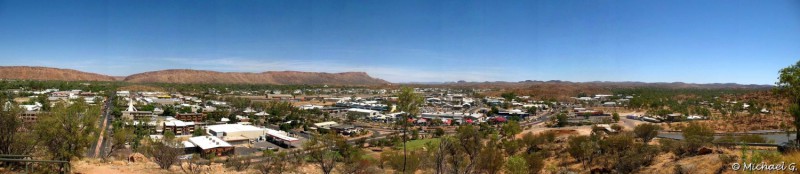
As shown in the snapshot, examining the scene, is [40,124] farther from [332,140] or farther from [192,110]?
[192,110]

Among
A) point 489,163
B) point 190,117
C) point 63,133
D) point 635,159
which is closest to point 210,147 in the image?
point 63,133

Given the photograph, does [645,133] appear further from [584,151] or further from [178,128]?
[178,128]

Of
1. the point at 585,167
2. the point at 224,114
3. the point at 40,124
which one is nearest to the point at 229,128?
the point at 224,114

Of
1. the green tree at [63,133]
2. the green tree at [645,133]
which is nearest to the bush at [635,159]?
the green tree at [645,133]

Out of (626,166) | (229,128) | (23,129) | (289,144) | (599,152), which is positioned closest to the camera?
(23,129)

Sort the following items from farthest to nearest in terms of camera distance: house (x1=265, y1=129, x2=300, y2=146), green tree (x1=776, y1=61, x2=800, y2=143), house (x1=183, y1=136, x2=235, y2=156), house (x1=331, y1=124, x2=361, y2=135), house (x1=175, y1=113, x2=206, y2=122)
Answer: house (x1=175, y1=113, x2=206, y2=122) < house (x1=331, y1=124, x2=361, y2=135) < house (x1=265, y1=129, x2=300, y2=146) < house (x1=183, y1=136, x2=235, y2=156) < green tree (x1=776, y1=61, x2=800, y2=143)

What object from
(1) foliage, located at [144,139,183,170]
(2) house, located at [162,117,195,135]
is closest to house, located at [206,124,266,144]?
(2) house, located at [162,117,195,135]

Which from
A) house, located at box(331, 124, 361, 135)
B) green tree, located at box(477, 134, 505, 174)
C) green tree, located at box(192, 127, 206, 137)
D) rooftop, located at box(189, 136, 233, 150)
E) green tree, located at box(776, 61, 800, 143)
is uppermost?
green tree, located at box(776, 61, 800, 143)

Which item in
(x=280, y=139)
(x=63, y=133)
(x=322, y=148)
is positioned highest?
(x=63, y=133)

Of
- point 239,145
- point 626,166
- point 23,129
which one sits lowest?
point 239,145

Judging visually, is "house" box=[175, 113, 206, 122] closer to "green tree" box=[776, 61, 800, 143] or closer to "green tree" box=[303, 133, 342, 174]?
"green tree" box=[303, 133, 342, 174]

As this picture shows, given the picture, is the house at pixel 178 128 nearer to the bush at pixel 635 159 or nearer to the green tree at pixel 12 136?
the green tree at pixel 12 136
